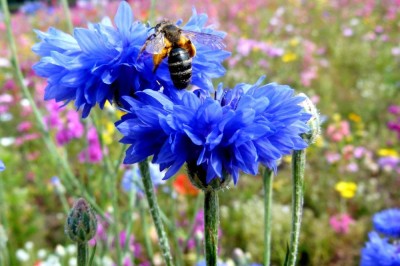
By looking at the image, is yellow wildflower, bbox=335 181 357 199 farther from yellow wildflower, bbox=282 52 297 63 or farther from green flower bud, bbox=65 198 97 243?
green flower bud, bbox=65 198 97 243

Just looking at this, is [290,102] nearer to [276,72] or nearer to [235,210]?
[235,210]

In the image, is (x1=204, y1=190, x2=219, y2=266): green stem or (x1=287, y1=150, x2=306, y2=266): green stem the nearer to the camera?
(x1=204, y1=190, x2=219, y2=266): green stem

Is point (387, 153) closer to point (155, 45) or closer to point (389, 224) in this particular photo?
point (389, 224)

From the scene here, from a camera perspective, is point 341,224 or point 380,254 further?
point 341,224

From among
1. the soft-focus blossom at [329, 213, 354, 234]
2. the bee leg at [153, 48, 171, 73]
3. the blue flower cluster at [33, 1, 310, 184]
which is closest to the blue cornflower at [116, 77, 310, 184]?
the blue flower cluster at [33, 1, 310, 184]

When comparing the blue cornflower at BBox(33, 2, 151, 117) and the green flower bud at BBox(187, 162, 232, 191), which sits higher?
the blue cornflower at BBox(33, 2, 151, 117)

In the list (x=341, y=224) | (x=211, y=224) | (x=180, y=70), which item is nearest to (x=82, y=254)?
(x=211, y=224)

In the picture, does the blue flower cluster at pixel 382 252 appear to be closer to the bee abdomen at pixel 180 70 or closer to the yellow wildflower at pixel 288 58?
the bee abdomen at pixel 180 70
